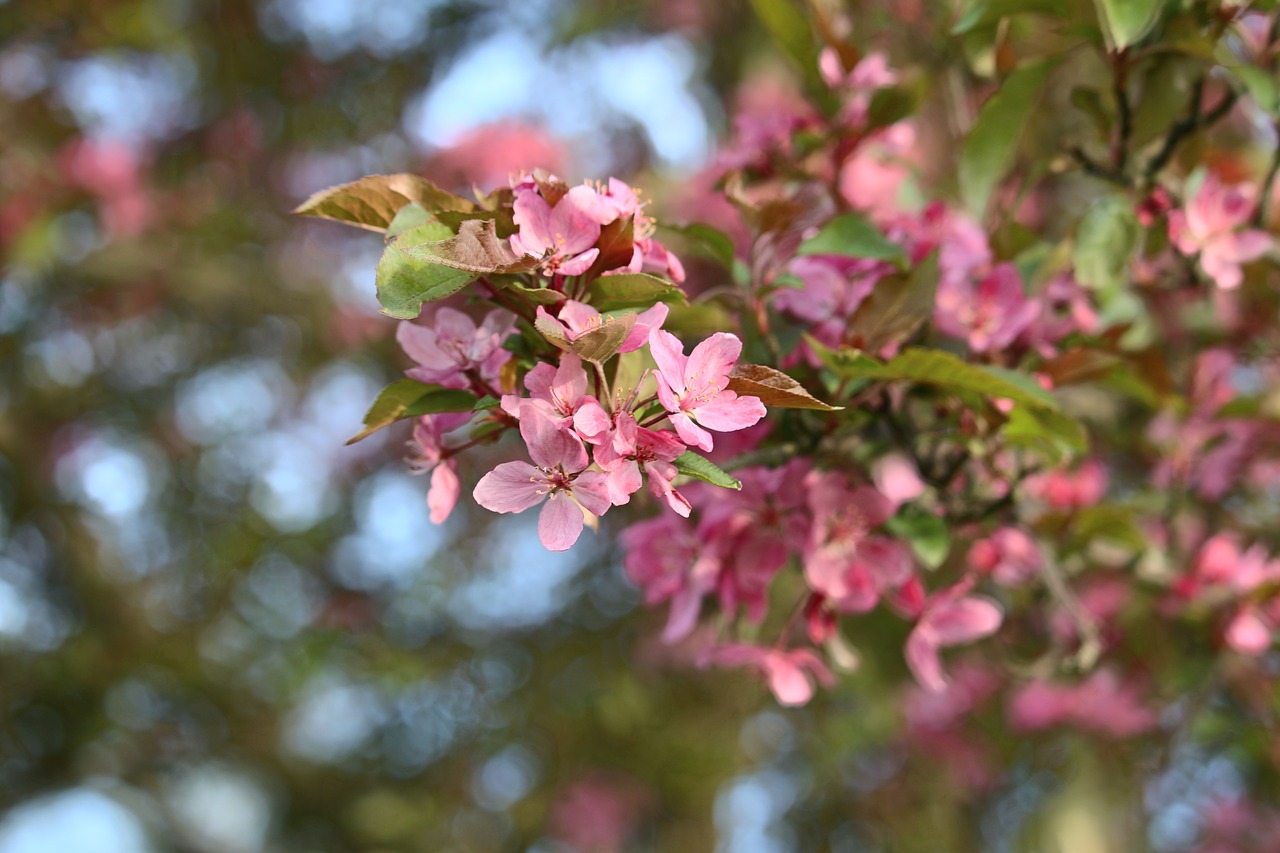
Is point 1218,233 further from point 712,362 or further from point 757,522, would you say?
point 712,362

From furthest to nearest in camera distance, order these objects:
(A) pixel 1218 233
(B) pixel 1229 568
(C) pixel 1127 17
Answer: (B) pixel 1229 568, (A) pixel 1218 233, (C) pixel 1127 17

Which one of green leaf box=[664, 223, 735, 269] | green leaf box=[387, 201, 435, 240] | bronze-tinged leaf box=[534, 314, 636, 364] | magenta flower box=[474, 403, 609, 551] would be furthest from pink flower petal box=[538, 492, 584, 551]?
green leaf box=[664, 223, 735, 269]

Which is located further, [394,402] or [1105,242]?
[1105,242]

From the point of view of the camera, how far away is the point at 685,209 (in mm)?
2730

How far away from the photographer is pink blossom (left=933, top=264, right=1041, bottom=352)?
1045mm

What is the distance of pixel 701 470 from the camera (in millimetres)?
689

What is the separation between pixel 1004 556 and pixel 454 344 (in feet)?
2.86

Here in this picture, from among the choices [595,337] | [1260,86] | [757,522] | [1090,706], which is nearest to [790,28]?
[1260,86]

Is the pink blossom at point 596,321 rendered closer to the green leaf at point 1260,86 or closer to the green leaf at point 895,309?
the green leaf at point 895,309

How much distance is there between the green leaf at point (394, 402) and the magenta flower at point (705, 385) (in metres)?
0.18

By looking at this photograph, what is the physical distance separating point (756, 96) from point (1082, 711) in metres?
1.60

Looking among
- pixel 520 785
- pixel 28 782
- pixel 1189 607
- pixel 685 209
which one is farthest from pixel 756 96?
pixel 28 782

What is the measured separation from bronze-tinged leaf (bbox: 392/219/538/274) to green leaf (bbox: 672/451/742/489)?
17 centimetres

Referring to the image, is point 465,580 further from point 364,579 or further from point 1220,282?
point 1220,282
